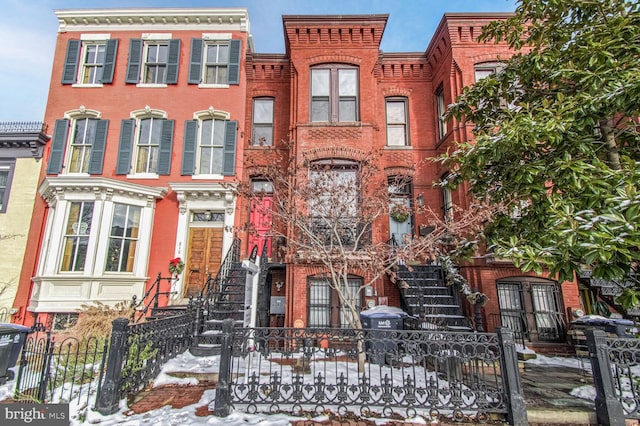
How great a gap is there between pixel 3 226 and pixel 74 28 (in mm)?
8122

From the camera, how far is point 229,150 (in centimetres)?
1175

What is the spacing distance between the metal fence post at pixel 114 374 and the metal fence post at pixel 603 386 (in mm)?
6772

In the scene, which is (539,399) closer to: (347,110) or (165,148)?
(347,110)

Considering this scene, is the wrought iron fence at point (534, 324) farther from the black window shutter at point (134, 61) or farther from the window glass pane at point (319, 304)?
the black window shutter at point (134, 61)

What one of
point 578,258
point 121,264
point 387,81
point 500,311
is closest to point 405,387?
point 578,258

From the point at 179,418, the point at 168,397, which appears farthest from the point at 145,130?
the point at 179,418

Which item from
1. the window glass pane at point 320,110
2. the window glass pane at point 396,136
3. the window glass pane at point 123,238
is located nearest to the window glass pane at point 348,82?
the window glass pane at point 320,110

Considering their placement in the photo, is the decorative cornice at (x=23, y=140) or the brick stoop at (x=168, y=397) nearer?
the brick stoop at (x=168, y=397)

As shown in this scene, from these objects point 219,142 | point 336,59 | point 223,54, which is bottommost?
point 219,142

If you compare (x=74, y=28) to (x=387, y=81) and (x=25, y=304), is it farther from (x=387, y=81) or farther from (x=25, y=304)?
(x=387, y=81)

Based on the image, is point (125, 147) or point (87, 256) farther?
point (125, 147)

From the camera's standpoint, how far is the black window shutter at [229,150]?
11594 mm

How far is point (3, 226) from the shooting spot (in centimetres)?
1096

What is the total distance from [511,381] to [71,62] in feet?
55.1
